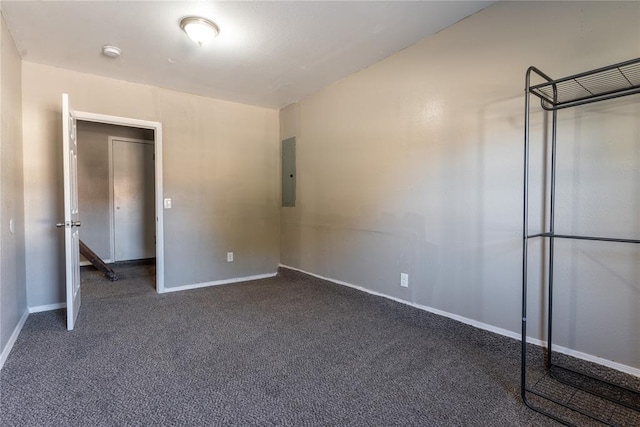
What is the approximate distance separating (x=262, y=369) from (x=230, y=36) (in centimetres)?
240

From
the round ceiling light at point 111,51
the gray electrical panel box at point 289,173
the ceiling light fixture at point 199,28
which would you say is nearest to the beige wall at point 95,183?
the round ceiling light at point 111,51

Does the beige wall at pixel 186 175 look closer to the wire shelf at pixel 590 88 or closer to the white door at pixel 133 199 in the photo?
the white door at pixel 133 199

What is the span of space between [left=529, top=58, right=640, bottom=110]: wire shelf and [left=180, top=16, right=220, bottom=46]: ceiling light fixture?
207cm

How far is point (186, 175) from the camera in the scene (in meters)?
3.82

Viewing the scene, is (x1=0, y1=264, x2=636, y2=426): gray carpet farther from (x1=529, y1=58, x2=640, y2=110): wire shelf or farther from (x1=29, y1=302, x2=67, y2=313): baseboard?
(x1=529, y1=58, x2=640, y2=110): wire shelf

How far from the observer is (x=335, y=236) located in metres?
3.55

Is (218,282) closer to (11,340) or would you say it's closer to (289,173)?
(289,173)

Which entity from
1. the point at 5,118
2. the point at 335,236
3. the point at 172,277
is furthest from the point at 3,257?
the point at 335,236

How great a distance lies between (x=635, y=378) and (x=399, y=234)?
1635 mm

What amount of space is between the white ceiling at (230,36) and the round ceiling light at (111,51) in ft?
0.15

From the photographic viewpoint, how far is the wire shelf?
161 cm

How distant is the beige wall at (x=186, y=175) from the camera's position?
3.02 metres

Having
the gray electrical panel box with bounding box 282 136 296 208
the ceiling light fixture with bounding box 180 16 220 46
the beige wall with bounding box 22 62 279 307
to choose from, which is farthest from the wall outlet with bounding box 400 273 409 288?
the ceiling light fixture with bounding box 180 16 220 46

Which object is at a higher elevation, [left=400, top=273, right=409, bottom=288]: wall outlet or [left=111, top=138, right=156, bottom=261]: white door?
[left=111, top=138, right=156, bottom=261]: white door
